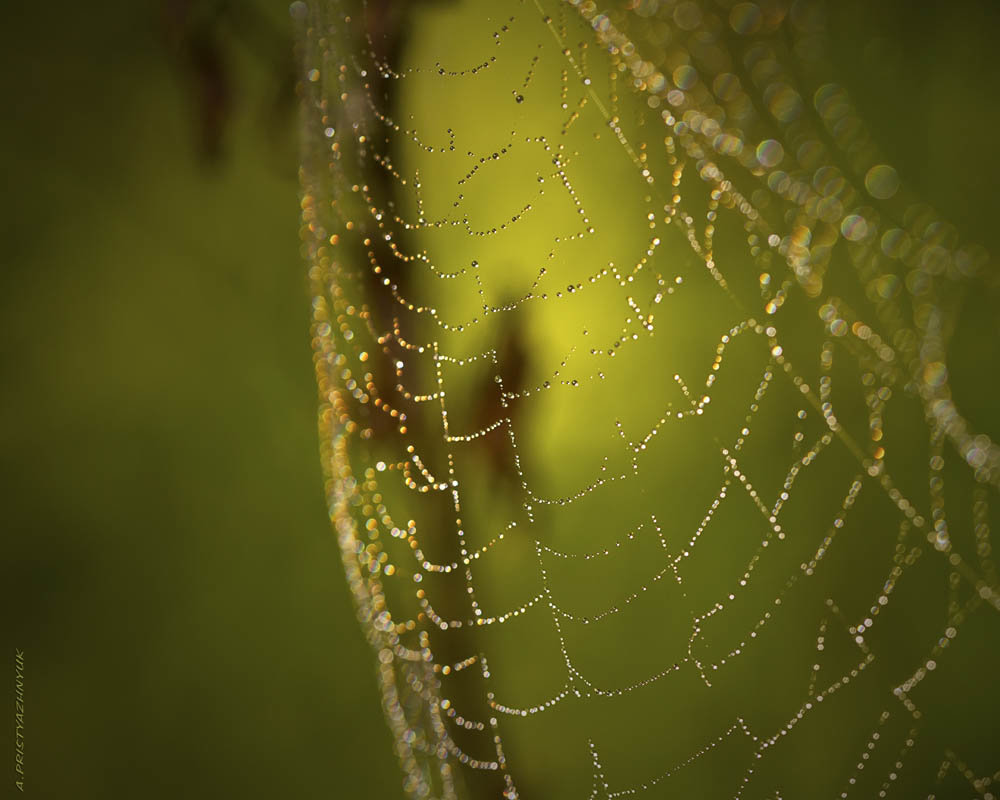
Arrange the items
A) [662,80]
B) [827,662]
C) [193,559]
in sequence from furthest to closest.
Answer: [827,662], [193,559], [662,80]

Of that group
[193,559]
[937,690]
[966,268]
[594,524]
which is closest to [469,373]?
[594,524]

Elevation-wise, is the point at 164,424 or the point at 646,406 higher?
the point at 164,424

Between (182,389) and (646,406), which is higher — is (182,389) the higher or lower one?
the higher one

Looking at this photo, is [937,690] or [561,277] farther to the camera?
[937,690]

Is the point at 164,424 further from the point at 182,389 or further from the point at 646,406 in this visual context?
the point at 646,406

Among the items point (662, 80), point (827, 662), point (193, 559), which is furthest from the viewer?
point (827, 662)

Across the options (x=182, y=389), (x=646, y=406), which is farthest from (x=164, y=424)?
(x=646, y=406)

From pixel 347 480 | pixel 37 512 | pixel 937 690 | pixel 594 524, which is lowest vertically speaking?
pixel 937 690

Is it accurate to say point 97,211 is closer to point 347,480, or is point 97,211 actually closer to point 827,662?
point 347,480
